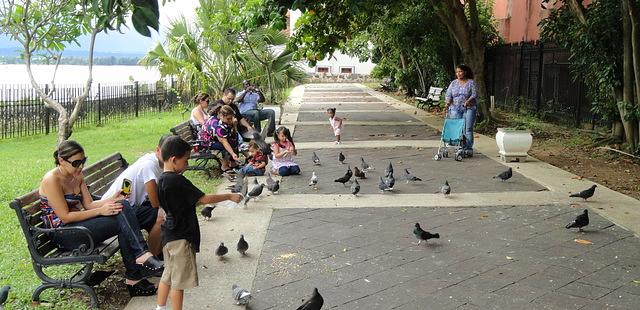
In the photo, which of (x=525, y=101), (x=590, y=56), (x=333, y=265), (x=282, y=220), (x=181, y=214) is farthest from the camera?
(x=525, y=101)

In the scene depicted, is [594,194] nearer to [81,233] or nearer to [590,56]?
[590,56]

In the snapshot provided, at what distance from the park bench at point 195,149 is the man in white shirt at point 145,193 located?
12.2ft

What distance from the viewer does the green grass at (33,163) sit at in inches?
200

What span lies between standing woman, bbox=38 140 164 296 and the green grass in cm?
46

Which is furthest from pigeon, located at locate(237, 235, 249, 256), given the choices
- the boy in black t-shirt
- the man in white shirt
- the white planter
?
the white planter

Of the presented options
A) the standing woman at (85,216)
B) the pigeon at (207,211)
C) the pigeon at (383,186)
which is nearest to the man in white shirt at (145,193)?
the standing woman at (85,216)

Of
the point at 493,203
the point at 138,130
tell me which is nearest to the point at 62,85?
the point at 138,130

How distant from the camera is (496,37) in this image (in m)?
24.0

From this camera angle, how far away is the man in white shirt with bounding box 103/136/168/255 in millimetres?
5082

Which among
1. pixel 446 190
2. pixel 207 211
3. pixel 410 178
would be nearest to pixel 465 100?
pixel 410 178

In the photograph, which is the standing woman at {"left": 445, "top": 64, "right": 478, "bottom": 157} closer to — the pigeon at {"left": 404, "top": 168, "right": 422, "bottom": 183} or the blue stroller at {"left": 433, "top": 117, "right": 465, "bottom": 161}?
the blue stroller at {"left": 433, "top": 117, "right": 465, "bottom": 161}

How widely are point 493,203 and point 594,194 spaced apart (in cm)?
149

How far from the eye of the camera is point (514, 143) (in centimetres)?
1050

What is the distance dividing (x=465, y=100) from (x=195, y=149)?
4723 mm
